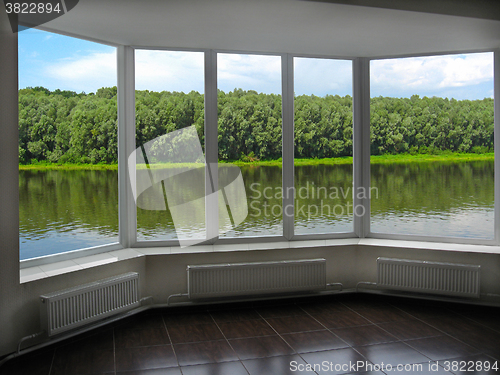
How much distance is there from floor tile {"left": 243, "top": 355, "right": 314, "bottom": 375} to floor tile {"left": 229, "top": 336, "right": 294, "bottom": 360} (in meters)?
0.08

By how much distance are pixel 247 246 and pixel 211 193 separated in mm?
697

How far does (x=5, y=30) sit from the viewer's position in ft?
10.4

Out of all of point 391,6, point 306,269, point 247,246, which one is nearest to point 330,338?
point 306,269

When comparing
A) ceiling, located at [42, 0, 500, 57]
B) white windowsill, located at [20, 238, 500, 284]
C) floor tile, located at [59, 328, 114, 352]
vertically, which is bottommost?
floor tile, located at [59, 328, 114, 352]

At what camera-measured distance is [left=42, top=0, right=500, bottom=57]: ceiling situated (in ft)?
10.7

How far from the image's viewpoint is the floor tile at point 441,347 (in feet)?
10.8

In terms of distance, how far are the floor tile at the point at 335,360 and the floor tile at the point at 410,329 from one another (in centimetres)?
59

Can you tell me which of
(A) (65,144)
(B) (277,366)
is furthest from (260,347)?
(A) (65,144)

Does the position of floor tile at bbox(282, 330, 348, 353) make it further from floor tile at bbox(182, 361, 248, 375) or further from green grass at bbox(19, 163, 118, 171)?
green grass at bbox(19, 163, 118, 171)

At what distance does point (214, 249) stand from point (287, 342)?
51.6 inches

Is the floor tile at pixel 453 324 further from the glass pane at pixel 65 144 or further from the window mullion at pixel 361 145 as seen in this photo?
the glass pane at pixel 65 144

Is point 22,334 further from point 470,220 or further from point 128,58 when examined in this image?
point 470,220

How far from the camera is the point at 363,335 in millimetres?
3697

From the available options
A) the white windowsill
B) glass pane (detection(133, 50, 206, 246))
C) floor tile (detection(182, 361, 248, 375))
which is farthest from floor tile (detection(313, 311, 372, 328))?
glass pane (detection(133, 50, 206, 246))
